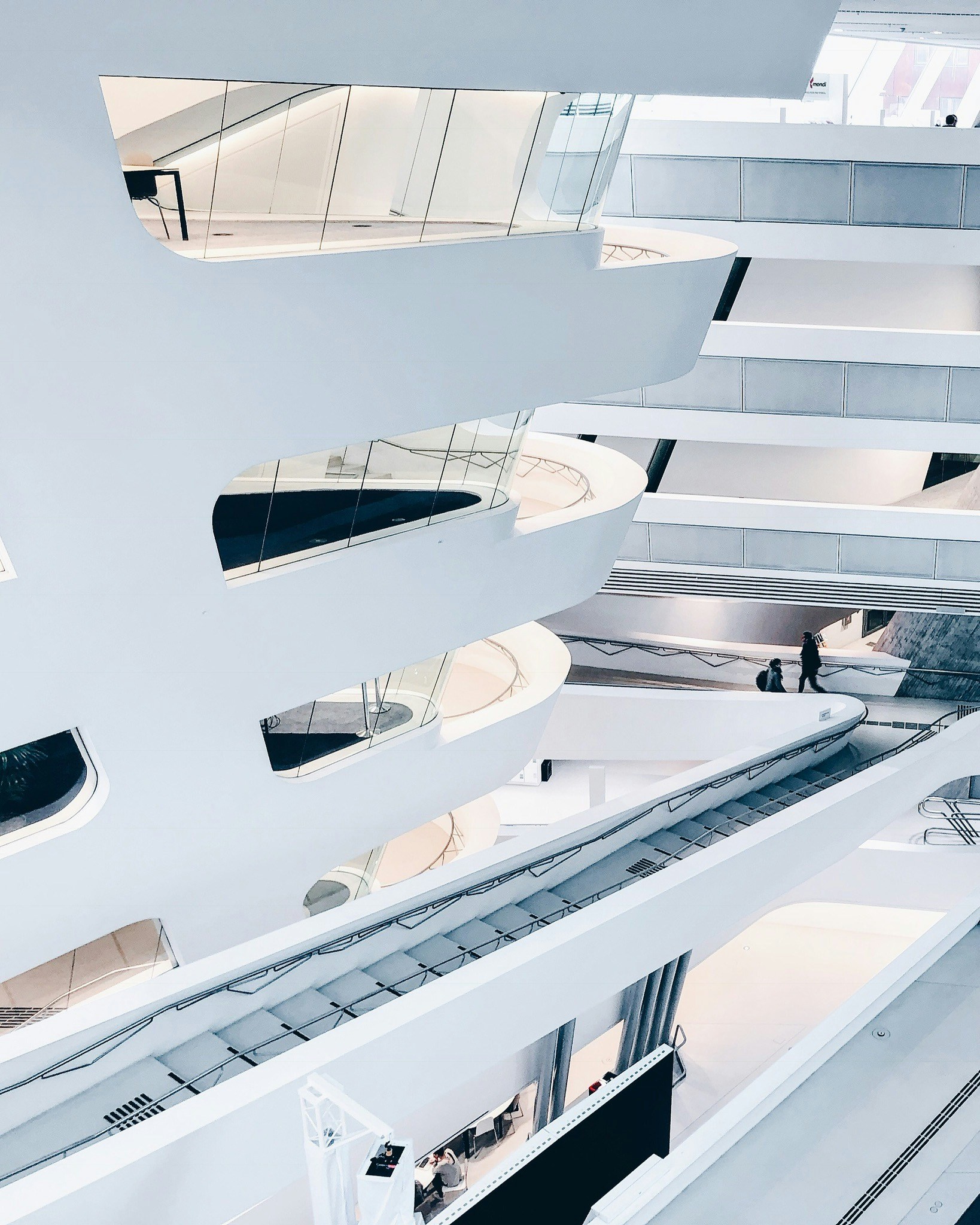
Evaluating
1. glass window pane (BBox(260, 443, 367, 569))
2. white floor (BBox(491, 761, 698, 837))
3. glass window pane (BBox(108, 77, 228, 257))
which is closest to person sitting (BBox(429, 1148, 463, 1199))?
white floor (BBox(491, 761, 698, 837))

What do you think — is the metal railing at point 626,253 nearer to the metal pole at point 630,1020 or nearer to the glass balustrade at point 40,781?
the glass balustrade at point 40,781

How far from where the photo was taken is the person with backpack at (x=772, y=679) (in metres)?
17.7

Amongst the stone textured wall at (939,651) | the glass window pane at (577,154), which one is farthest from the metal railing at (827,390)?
the glass window pane at (577,154)

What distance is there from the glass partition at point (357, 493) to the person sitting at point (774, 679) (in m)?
8.35

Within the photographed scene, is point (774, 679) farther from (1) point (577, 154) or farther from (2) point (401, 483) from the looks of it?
(1) point (577, 154)

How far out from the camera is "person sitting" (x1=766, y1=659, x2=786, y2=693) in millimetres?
17672

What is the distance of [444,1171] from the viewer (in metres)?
14.1

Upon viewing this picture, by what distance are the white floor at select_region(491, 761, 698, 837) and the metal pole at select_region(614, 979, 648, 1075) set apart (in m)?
5.57

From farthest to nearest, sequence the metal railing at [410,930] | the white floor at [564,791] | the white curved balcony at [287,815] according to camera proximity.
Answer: the white floor at [564,791] < the white curved balcony at [287,815] < the metal railing at [410,930]

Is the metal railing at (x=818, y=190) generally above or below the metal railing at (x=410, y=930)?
above

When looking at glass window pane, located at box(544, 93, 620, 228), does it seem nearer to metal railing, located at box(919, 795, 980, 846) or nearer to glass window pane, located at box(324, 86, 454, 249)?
glass window pane, located at box(324, 86, 454, 249)

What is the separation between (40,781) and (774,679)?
1152 cm

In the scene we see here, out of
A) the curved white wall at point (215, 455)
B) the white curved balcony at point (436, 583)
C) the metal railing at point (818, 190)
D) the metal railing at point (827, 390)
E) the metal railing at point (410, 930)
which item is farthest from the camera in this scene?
the metal railing at point (827, 390)

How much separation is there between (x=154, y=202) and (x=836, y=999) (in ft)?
50.0
